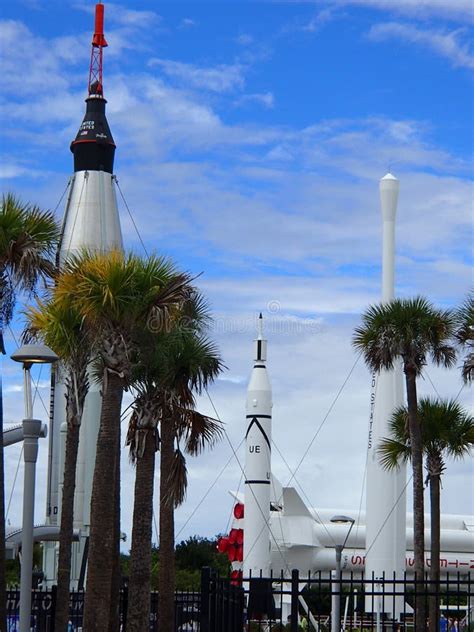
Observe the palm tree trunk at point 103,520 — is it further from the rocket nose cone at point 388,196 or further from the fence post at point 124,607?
the rocket nose cone at point 388,196

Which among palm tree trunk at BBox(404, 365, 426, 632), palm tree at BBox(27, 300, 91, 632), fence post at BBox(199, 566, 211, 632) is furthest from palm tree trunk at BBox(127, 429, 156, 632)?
fence post at BBox(199, 566, 211, 632)

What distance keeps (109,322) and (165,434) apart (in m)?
5.52

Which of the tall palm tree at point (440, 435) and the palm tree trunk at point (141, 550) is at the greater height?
the tall palm tree at point (440, 435)

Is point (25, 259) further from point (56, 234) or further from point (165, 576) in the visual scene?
point (165, 576)

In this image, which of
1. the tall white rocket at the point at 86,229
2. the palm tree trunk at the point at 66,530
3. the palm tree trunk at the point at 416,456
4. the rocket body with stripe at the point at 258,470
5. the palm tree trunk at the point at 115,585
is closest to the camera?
the palm tree trunk at the point at 115,585

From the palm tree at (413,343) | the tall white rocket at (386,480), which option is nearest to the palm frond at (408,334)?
the palm tree at (413,343)

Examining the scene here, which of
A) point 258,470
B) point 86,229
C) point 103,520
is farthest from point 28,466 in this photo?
point 258,470

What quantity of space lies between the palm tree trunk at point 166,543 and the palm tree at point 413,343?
7.06 m

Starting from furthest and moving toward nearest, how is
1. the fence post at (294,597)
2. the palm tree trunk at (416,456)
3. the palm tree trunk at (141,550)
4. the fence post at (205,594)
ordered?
1. the palm tree trunk at (416,456)
2. the palm tree trunk at (141,550)
3. the fence post at (205,594)
4. the fence post at (294,597)

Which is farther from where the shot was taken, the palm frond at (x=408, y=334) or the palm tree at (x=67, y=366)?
the palm frond at (x=408, y=334)

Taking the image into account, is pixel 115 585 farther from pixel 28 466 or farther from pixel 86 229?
pixel 86 229

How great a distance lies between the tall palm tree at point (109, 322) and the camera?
20.6m

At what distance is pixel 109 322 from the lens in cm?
2097

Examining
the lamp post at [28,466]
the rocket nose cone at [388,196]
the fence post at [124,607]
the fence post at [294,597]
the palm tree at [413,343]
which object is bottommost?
the fence post at [124,607]
